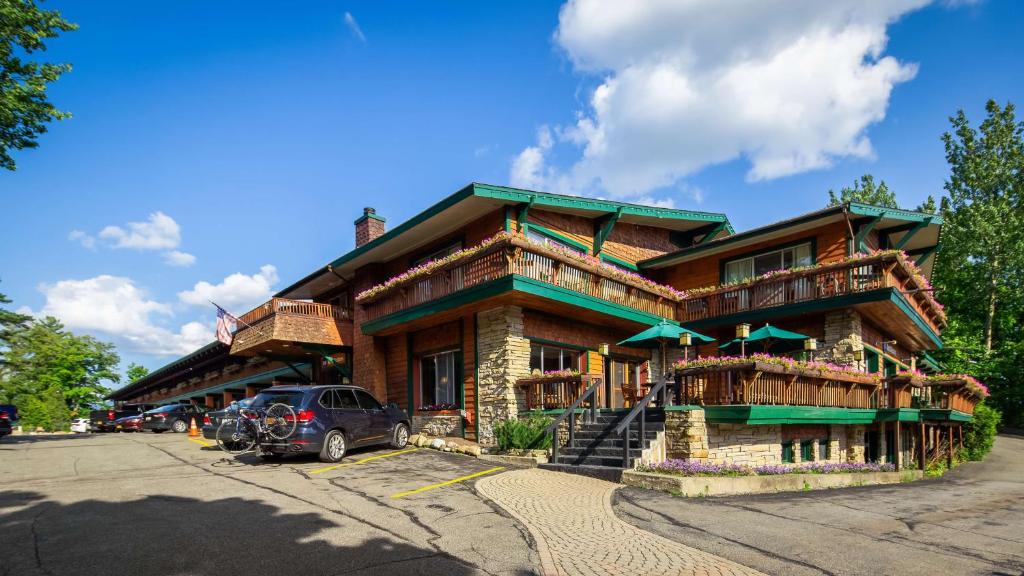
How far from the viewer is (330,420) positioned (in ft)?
44.6

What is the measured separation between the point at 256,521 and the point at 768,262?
18359 millimetres

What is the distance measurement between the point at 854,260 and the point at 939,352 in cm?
2417

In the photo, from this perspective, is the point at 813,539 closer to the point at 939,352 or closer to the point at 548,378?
the point at 548,378

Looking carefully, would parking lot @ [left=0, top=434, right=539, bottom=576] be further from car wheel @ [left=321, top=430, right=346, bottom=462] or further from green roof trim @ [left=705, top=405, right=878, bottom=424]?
green roof trim @ [left=705, top=405, right=878, bottom=424]

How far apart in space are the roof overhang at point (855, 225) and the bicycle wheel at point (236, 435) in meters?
14.8

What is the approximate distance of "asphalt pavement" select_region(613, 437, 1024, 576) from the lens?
664cm

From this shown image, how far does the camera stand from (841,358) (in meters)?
17.8

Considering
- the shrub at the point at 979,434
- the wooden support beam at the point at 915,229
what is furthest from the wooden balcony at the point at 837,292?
the shrub at the point at 979,434

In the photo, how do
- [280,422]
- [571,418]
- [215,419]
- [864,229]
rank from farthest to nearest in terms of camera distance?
[864,229] < [215,419] < [571,418] < [280,422]

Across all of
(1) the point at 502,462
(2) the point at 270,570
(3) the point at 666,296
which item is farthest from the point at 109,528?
(3) the point at 666,296

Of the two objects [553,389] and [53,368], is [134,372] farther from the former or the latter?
[553,389]

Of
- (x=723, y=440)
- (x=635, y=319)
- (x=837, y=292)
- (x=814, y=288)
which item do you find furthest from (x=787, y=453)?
(x=635, y=319)

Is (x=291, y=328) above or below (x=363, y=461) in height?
above

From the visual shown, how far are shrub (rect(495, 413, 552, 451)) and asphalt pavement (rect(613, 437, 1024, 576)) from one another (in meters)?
3.75
